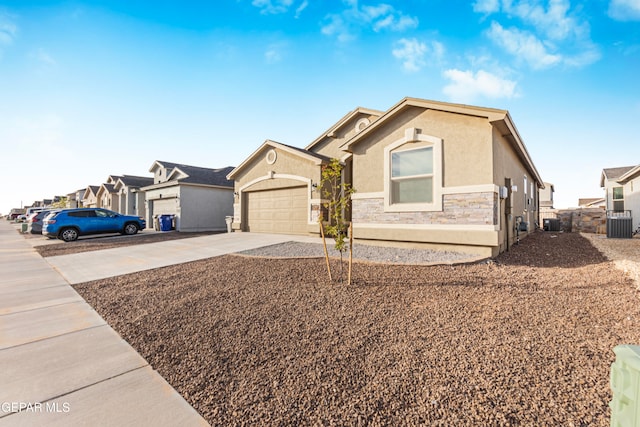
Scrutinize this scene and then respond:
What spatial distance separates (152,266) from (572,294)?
29.7ft

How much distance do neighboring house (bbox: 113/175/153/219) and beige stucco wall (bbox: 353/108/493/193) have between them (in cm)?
2318

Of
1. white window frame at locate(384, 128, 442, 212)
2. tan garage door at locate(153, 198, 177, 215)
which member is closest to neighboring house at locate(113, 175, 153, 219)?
tan garage door at locate(153, 198, 177, 215)

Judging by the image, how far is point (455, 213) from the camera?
8047 millimetres

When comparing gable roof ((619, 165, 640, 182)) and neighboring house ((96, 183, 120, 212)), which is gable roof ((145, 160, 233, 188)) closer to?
neighboring house ((96, 183, 120, 212))

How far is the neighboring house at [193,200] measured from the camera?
61.6ft

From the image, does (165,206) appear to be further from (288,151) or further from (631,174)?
(631,174)

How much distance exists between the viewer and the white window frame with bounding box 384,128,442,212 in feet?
27.2

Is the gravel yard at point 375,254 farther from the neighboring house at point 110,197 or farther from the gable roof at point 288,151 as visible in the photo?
the neighboring house at point 110,197

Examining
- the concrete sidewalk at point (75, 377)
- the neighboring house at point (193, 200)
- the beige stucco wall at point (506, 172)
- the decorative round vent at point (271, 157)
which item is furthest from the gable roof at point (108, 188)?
the beige stucco wall at point (506, 172)

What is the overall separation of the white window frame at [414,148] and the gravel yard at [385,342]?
3.18 m

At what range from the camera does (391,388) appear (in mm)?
2367

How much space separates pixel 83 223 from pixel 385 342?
59.8 feet

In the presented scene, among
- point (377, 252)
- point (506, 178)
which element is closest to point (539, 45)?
point (506, 178)

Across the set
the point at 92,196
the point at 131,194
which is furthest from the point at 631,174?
the point at 92,196
